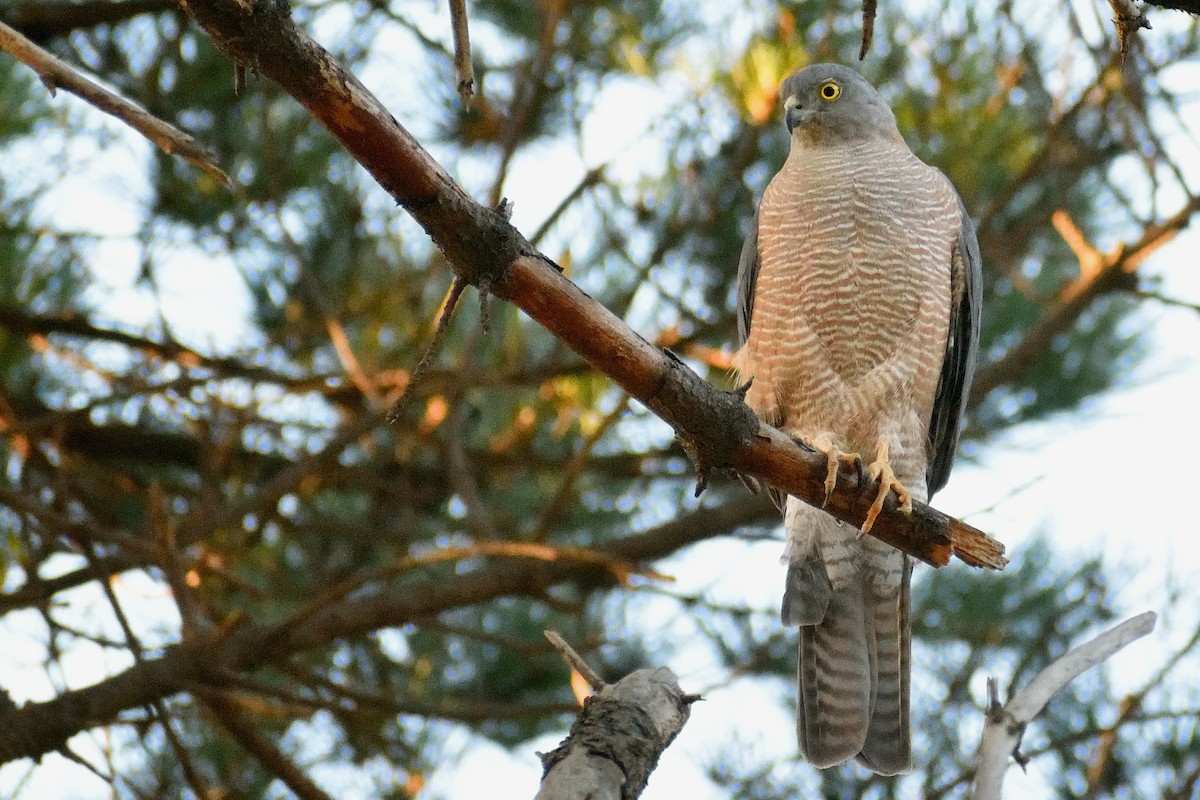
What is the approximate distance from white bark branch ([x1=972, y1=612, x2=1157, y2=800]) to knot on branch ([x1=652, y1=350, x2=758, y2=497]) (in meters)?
0.90

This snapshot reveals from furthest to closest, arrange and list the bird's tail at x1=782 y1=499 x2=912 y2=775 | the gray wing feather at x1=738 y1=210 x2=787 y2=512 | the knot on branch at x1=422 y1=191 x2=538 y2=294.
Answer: the gray wing feather at x1=738 y1=210 x2=787 y2=512, the bird's tail at x1=782 y1=499 x2=912 y2=775, the knot on branch at x1=422 y1=191 x2=538 y2=294

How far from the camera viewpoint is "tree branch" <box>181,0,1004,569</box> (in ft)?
8.78

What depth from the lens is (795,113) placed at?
530cm

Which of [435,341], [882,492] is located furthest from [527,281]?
[882,492]

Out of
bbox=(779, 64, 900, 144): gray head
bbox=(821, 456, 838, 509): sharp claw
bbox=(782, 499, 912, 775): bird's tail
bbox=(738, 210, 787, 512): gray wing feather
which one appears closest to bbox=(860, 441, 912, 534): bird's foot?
bbox=(821, 456, 838, 509): sharp claw

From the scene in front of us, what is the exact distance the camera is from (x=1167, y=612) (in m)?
6.25

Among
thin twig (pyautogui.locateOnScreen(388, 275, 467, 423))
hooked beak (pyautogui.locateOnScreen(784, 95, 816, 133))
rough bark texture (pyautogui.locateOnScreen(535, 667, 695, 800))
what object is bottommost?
rough bark texture (pyautogui.locateOnScreen(535, 667, 695, 800))

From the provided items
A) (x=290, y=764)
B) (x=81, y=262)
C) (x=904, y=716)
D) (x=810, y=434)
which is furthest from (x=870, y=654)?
(x=81, y=262)

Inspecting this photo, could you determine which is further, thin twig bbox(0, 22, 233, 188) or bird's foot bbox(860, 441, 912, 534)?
bird's foot bbox(860, 441, 912, 534)

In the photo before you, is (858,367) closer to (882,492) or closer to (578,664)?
(882,492)

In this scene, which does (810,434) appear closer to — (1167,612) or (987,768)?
(987,768)

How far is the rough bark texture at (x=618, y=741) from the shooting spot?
113 inches

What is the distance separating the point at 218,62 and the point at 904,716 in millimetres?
3890

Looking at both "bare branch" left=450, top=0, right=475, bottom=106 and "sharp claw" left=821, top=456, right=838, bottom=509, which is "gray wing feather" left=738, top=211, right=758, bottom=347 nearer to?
"sharp claw" left=821, top=456, right=838, bottom=509
